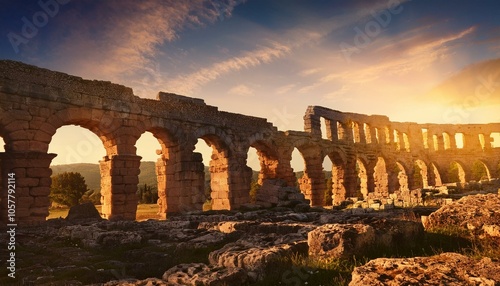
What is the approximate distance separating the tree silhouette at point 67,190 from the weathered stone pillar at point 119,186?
3093 centimetres

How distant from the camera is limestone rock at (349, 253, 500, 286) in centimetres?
318

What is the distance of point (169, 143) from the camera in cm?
1908

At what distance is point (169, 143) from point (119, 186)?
4210 millimetres

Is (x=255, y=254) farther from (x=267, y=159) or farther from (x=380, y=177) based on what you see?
(x=380, y=177)

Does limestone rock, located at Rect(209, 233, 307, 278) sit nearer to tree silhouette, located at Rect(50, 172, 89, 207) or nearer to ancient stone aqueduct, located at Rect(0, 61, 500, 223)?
ancient stone aqueduct, located at Rect(0, 61, 500, 223)

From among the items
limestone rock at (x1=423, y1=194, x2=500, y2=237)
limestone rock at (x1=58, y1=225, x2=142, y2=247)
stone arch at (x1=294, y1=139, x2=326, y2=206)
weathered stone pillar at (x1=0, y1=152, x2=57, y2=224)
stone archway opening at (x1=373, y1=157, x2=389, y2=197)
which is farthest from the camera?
stone archway opening at (x1=373, y1=157, x2=389, y2=197)

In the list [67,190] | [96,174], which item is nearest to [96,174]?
[96,174]

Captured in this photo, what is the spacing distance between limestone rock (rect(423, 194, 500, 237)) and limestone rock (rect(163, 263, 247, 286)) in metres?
3.41

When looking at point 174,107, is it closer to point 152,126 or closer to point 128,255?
point 152,126

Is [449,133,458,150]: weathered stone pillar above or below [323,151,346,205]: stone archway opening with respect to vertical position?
above

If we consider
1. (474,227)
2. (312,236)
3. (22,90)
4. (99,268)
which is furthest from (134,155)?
(474,227)

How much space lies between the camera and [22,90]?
13352mm

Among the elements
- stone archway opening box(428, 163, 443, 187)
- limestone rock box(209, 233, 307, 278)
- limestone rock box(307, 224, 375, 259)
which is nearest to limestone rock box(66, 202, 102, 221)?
limestone rock box(209, 233, 307, 278)

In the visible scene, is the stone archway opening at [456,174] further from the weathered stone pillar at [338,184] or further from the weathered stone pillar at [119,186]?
the weathered stone pillar at [119,186]
